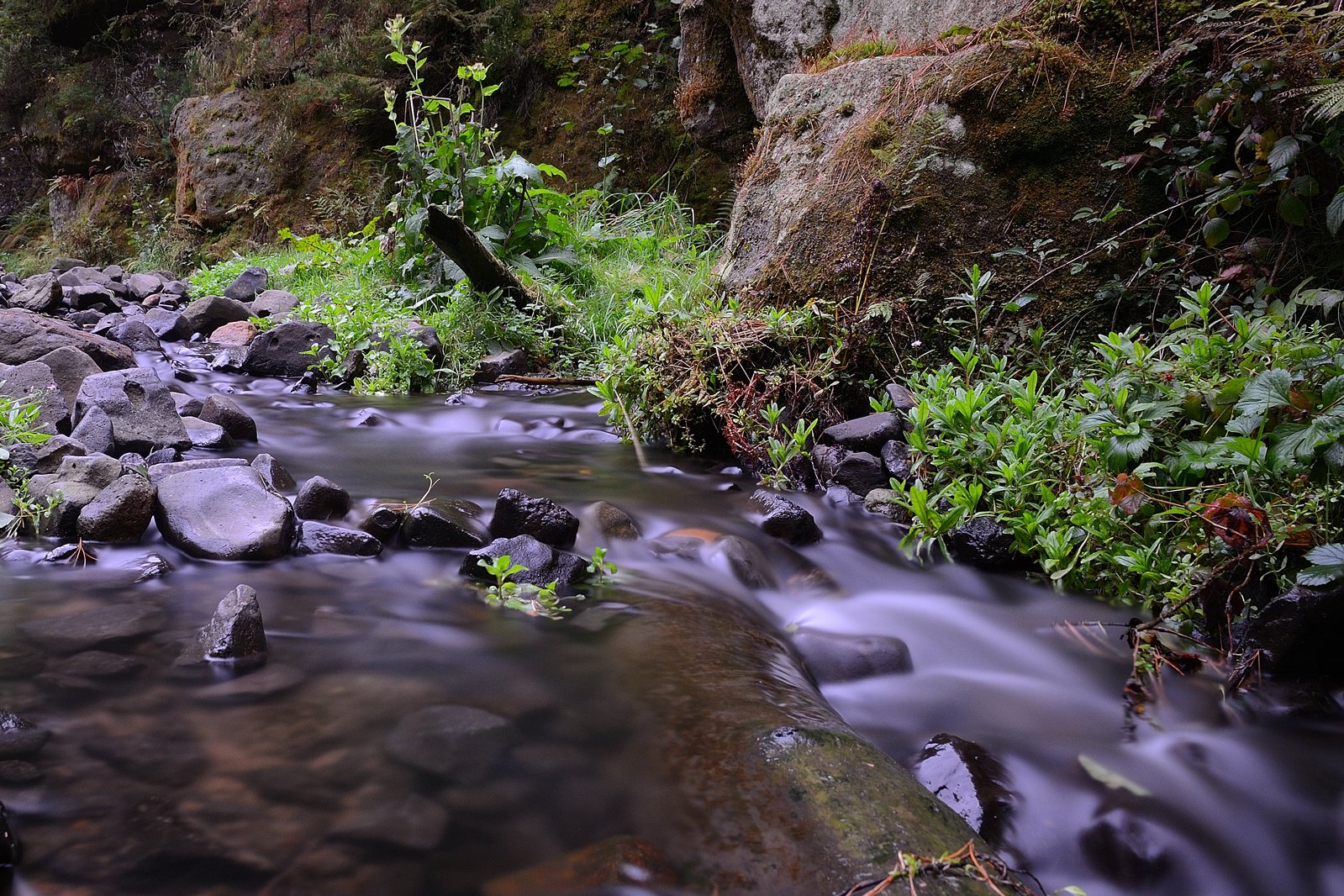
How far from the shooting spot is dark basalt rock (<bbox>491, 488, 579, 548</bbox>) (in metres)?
2.70

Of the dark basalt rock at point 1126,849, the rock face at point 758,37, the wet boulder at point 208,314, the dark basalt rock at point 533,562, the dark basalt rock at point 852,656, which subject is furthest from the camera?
the wet boulder at point 208,314

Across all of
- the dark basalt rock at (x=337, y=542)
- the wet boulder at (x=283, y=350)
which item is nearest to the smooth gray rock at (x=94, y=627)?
the dark basalt rock at (x=337, y=542)

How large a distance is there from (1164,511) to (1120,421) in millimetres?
356

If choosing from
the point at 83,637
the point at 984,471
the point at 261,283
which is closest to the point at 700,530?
the point at 984,471

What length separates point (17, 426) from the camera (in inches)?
116

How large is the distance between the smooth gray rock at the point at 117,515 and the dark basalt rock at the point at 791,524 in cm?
197

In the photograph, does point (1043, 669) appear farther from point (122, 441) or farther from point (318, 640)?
point (122, 441)

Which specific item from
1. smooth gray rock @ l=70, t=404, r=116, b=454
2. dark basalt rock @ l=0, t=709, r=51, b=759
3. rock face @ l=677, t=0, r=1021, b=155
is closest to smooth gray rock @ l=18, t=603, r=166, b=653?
dark basalt rock @ l=0, t=709, r=51, b=759

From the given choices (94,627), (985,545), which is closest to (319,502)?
(94,627)

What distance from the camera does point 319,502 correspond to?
Answer: 2783 mm

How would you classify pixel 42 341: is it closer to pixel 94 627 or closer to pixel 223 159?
pixel 94 627

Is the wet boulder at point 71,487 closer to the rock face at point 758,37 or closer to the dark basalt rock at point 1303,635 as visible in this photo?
the dark basalt rock at point 1303,635

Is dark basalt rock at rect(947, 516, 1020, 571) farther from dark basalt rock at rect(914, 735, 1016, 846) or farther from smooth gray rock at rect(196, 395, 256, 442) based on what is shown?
smooth gray rock at rect(196, 395, 256, 442)

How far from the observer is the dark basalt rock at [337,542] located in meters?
2.58
